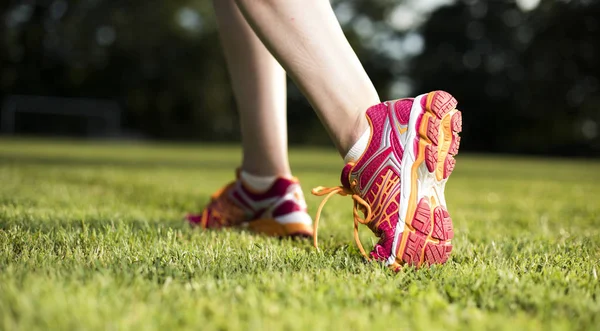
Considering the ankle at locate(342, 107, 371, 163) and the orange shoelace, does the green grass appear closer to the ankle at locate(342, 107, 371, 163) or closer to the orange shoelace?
the orange shoelace

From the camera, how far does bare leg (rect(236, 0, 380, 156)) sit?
144 cm

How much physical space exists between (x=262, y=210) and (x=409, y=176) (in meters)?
0.79

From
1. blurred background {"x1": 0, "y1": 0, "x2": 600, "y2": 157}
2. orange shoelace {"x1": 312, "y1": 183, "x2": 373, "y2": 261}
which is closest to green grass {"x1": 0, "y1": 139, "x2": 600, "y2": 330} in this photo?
orange shoelace {"x1": 312, "y1": 183, "x2": 373, "y2": 261}

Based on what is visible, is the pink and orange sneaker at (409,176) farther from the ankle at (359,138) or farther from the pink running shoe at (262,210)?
the pink running shoe at (262,210)

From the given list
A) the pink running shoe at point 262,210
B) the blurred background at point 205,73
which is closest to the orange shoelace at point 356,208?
the pink running shoe at point 262,210

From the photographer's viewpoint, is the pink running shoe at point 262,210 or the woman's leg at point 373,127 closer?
the woman's leg at point 373,127

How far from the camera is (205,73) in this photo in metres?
26.5

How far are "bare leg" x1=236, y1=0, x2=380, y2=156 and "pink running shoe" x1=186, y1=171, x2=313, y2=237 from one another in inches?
21.6

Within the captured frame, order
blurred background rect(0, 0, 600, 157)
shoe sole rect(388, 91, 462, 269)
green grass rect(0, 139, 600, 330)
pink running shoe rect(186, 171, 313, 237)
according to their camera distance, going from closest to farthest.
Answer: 1. green grass rect(0, 139, 600, 330)
2. shoe sole rect(388, 91, 462, 269)
3. pink running shoe rect(186, 171, 313, 237)
4. blurred background rect(0, 0, 600, 157)

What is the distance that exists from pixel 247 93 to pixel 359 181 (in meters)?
0.76

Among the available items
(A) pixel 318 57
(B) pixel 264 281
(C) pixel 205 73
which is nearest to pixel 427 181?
(A) pixel 318 57

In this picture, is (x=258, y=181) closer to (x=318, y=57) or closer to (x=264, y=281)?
(x=318, y=57)

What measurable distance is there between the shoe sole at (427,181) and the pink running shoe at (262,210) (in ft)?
1.94

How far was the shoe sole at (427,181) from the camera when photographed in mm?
1367
